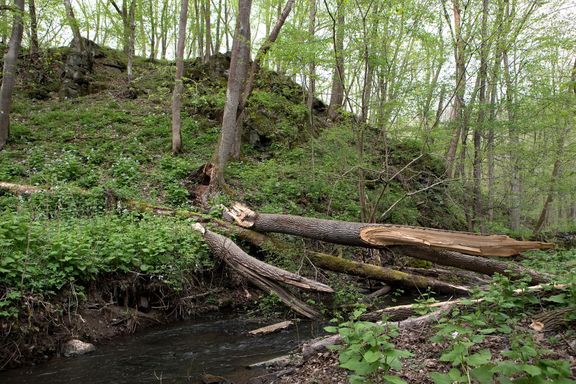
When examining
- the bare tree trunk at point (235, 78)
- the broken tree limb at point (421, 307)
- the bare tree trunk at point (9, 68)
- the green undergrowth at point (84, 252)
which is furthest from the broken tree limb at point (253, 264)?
the bare tree trunk at point (9, 68)

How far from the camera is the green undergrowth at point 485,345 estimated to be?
7.54 feet

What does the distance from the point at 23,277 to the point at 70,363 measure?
1221 mm

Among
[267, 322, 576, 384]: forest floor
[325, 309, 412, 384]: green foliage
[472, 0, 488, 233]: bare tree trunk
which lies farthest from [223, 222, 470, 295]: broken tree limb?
[325, 309, 412, 384]: green foliage

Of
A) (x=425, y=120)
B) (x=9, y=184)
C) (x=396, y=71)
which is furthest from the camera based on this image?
(x=425, y=120)

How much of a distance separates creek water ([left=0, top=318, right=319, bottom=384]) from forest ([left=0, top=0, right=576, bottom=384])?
64mm

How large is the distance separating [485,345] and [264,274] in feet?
12.8

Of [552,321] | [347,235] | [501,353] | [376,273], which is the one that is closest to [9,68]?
[347,235]

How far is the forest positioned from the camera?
4070mm

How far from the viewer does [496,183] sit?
11367 millimetres

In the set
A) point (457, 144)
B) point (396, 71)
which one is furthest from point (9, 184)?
point (457, 144)

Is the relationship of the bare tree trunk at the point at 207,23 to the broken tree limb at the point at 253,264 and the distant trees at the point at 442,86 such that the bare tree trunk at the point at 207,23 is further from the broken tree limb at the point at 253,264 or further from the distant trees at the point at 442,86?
the broken tree limb at the point at 253,264

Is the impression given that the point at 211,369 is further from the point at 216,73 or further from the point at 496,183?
the point at 216,73

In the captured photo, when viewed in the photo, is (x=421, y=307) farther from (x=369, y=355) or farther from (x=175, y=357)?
(x=175, y=357)

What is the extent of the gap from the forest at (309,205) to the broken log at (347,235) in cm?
4
